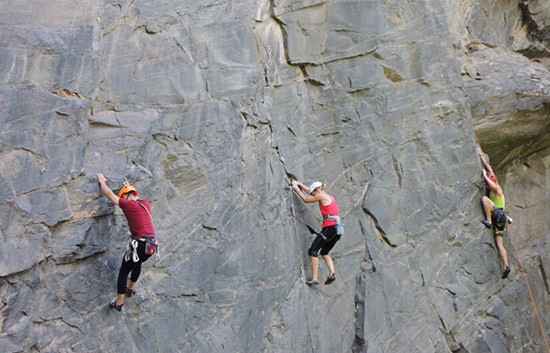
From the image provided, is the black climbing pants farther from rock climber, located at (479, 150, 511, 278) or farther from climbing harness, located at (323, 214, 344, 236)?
rock climber, located at (479, 150, 511, 278)

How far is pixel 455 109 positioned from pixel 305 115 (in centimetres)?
328

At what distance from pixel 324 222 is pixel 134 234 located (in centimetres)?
306

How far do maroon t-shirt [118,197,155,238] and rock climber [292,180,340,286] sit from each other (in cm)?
271

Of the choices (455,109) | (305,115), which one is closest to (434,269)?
(455,109)

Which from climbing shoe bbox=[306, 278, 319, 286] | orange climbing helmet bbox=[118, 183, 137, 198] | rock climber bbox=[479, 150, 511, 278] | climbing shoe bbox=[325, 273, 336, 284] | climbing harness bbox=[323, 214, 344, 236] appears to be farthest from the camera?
rock climber bbox=[479, 150, 511, 278]

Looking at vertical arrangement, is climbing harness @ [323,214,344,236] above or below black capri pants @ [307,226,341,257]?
above

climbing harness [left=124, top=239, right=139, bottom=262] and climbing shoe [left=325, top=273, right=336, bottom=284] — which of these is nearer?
climbing harness [left=124, top=239, right=139, bottom=262]

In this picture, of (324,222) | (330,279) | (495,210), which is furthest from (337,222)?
(495,210)

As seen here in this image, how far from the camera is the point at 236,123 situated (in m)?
9.33

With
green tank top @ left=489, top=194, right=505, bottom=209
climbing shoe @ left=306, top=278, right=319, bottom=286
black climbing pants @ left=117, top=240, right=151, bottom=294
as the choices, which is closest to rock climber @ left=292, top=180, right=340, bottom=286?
climbing shoe @ left=306, top=278, right=319, bottom=286

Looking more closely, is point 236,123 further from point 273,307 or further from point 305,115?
point 273,307

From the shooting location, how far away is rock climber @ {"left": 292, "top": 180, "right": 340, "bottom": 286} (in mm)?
9555

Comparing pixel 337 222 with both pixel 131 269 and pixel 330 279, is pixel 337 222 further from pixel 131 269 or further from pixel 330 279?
pixel 131 269

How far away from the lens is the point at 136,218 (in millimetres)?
7801
